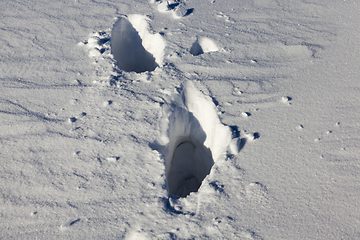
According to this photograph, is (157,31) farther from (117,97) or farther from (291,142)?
(291,142)

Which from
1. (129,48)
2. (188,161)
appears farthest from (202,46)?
(188,161)

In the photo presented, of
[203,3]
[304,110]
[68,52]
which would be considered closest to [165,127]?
[304,110]

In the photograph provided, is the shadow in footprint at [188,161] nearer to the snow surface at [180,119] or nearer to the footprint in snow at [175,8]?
the snow surface at [180,119]

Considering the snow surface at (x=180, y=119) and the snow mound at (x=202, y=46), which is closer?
the snow surface at (x=180, y=119)

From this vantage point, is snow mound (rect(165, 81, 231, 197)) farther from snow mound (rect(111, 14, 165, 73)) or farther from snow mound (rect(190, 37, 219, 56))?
snow mound (rect(111, 14, 165, 73))

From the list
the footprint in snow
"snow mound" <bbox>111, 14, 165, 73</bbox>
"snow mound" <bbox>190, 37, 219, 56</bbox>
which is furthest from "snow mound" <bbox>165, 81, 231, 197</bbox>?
the footprint in snow

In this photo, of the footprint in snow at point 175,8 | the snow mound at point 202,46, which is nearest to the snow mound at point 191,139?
the snow mound at point 202,46
